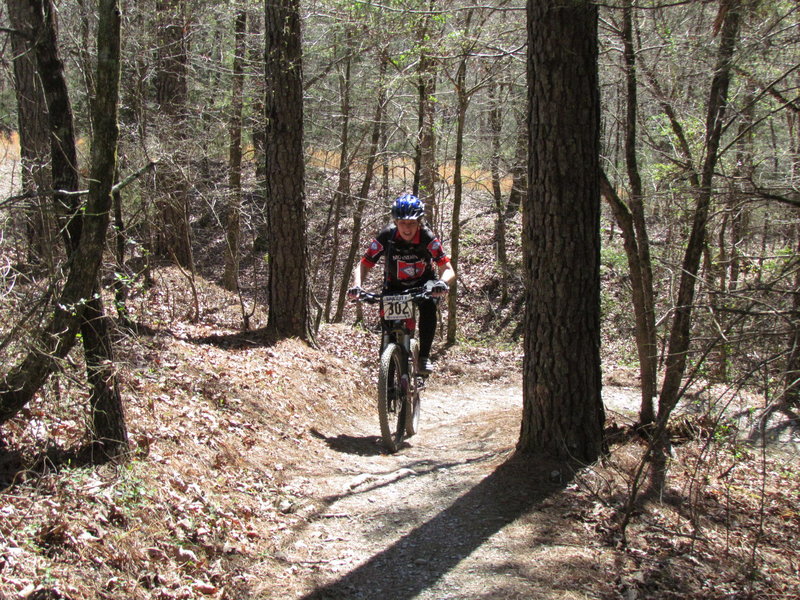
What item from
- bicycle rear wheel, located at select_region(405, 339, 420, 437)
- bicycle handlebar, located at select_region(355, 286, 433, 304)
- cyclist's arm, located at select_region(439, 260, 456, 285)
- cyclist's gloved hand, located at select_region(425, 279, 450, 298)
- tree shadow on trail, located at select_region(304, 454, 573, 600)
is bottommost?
tree shadow on trail, located at select_region(304, 454, 573, 600)

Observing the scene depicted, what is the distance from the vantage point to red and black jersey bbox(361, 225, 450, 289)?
7.08 meters

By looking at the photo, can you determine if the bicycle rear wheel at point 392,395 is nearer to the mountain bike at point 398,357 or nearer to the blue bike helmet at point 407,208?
the mountain bike at point 398,357

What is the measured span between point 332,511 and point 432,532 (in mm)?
838

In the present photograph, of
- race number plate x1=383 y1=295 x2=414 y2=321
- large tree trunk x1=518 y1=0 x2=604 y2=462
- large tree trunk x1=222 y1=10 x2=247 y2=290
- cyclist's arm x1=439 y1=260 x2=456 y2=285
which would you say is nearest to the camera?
large tree trunk x1=518 y1=0 x2=604 y2=462

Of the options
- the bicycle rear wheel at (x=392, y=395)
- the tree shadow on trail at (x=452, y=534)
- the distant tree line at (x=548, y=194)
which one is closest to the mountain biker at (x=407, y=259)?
the bicycle rear wheel at (x=392, y=395)

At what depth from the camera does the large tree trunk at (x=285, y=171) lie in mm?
8742

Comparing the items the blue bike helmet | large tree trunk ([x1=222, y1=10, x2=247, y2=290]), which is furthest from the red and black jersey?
large tree trunk ([x1=222, y1=10, x2=247, y2=290])

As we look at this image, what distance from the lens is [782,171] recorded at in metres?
6.62

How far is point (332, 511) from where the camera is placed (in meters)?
4.91

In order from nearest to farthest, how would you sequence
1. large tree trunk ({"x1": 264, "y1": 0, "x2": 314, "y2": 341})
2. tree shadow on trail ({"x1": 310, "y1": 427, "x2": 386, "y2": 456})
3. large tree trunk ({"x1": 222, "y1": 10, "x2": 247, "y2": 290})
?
tree shadow on trail ({"x1": 310, "y1": 427, "x2": 386, "y2": 456}) → large tree trunk ({"x1": 264, "y1": 0, "x2": 314, "y2": 341}) → large tree trunk ({"x1": 222, "y1": 10, "x2": 247, "y2": 290})

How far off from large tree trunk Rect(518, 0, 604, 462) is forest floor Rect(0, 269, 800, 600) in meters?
0.47

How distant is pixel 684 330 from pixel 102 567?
4.95 metres

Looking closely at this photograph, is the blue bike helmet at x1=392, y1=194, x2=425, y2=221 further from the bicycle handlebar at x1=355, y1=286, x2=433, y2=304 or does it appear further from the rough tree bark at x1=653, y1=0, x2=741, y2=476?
the rough tree bark at x1=653, y1=0, x2=741, y2=476

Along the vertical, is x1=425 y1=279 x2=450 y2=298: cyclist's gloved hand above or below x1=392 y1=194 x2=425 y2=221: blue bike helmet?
below
